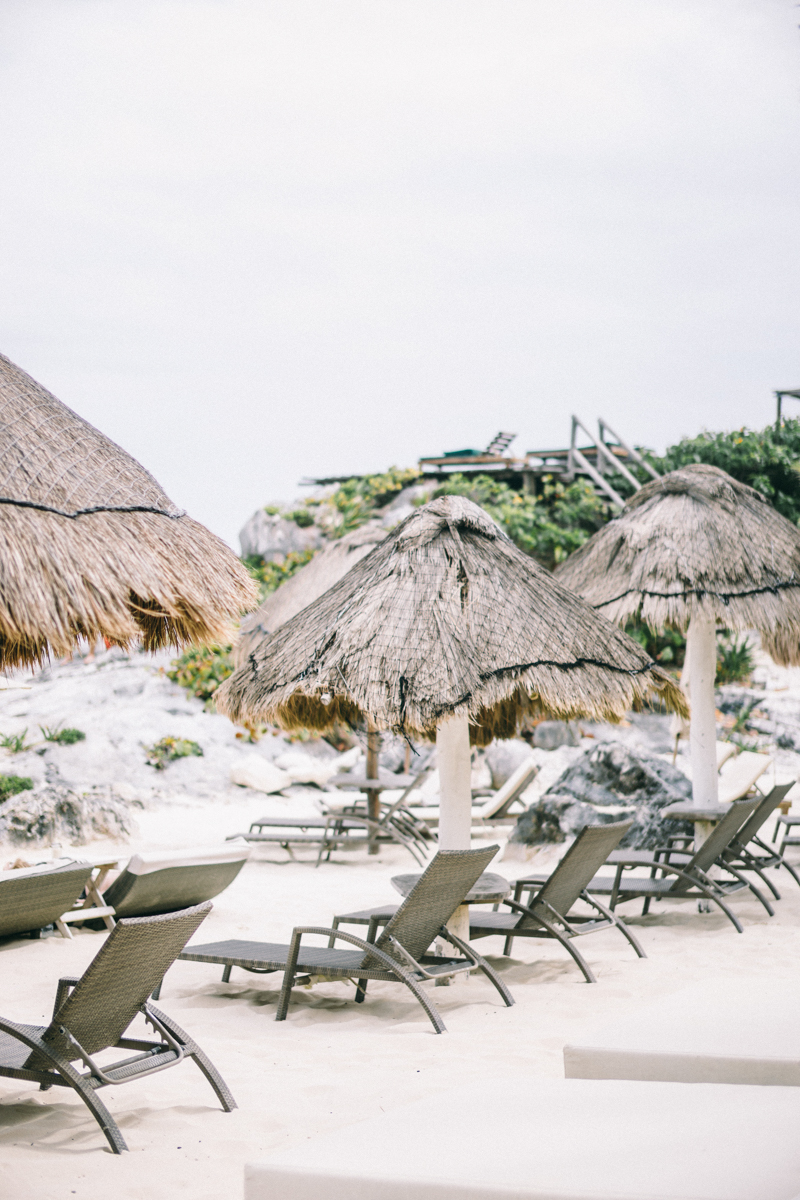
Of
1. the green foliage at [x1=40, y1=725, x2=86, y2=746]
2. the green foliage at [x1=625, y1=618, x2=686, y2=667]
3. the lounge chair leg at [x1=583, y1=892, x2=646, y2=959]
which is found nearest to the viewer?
the lounge chair leg at [x1=583, y1=892, x2=646, y2=959]

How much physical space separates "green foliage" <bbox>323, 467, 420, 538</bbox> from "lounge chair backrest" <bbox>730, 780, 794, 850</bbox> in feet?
50.0

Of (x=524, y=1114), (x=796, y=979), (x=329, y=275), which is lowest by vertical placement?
(x=796, y=979)

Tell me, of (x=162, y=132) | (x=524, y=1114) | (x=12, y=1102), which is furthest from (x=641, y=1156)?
(x=162, y=132)

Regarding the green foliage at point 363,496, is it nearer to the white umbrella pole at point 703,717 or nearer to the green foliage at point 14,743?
the green foliage at point 14,743

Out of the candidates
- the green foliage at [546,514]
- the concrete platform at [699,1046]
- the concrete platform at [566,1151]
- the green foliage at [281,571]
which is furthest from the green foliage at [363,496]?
the concrete platform at [566,1151]

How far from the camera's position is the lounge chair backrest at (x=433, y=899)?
479 cm

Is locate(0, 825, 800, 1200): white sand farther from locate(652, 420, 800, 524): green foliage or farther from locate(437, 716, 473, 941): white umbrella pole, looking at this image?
locate(652, 420, 800, 524): green foliage

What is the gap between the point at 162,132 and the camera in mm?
42438

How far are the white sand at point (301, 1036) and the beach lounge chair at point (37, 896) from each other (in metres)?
0.28

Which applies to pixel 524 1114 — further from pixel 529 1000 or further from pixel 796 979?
pixel 796 979

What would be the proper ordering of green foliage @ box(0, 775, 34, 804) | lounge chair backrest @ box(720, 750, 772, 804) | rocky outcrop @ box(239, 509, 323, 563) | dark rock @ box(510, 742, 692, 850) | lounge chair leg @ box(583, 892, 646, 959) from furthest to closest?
rocky outcrop @ box(239, 509, 323, 563) < green foliage @ box(0, 775, 34, 804) < lounge chair backrest @ box(720, 750, 772, 804) < dark rock @ box(510, 742, 692, 850) < lounge chair leg @ box(583, 892, 646, 959)

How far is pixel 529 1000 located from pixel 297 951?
1.20 m

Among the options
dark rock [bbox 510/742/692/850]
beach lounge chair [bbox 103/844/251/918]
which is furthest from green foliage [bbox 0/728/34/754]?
beach lounge chair [bbox 103/844/251/918]

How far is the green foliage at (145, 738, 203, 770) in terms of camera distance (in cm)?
1562
